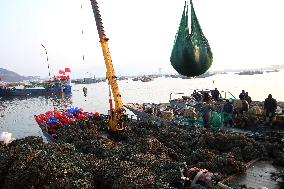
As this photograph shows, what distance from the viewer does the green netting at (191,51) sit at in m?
11.3

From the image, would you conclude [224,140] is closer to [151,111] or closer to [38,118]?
[151,111]

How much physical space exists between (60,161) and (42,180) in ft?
4.15

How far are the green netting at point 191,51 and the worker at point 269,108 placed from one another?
23.4ft

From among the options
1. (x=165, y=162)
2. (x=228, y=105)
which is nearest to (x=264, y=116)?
(x=228, y=105)

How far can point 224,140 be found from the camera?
48.1 feet

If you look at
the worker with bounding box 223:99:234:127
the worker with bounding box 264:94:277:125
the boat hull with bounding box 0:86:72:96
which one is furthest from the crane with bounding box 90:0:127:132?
the boat hull with bounding box 0:86:72:96

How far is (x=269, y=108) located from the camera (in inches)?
679

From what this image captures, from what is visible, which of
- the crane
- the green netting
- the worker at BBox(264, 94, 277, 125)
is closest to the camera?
the green netting

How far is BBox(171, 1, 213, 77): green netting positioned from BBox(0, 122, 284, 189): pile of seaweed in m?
3.44

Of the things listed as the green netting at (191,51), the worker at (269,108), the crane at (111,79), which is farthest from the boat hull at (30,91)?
the green netting at (191,51)

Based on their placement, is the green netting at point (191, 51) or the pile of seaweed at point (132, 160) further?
the green netting at point (191, 51)

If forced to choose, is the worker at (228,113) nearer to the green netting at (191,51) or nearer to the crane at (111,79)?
the crane at (111,79)

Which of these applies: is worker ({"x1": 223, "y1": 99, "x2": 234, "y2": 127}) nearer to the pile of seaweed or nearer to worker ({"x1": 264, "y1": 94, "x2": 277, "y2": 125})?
worker ({"x1": 264, "y1": 94, "x2": 277, "y2": 125})

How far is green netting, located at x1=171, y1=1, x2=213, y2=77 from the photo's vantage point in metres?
11.3
